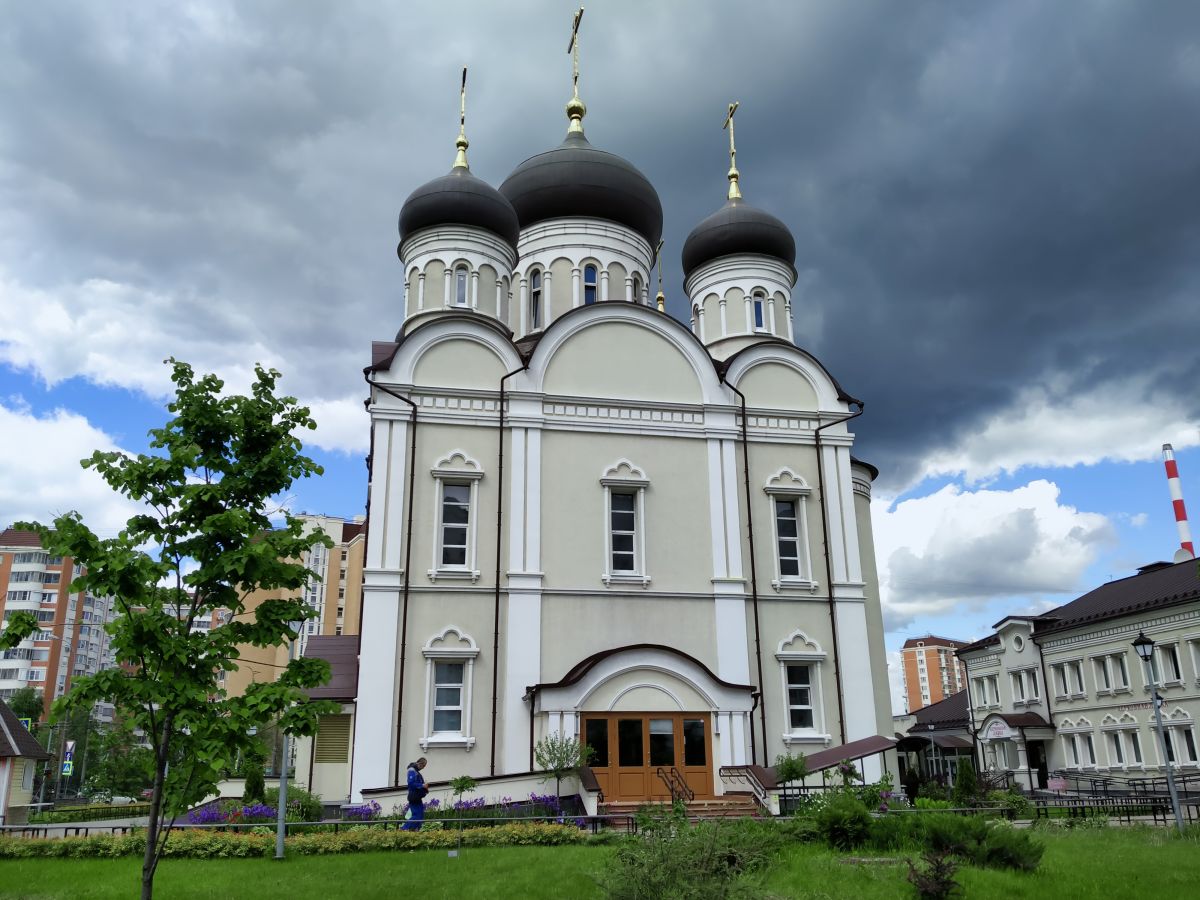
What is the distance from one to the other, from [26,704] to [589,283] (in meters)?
52.5

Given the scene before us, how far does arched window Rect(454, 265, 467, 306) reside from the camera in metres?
23.1

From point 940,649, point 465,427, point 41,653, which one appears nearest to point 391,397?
point 465,427

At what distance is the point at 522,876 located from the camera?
1062cm

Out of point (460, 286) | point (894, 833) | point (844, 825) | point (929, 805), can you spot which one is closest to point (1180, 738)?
point (929, 805)

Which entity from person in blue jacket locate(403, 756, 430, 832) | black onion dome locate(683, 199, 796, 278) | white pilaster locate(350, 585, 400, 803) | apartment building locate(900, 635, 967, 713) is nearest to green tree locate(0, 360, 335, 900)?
person in blue jacket locate(403, 756, 430, 832)

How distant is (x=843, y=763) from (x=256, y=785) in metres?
10.9

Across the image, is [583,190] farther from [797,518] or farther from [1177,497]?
[1177,497]

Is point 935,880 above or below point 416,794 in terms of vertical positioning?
below

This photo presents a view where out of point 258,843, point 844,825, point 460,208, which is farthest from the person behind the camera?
point 460,208

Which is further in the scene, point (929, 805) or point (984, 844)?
point (929, 805)

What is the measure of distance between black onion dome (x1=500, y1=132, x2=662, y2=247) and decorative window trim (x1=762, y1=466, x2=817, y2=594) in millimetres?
8665

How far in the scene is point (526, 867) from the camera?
1120 cm

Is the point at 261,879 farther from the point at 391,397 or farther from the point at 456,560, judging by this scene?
the point at 391,397

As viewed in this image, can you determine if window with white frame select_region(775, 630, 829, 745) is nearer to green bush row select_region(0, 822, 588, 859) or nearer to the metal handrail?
the metal handrail
